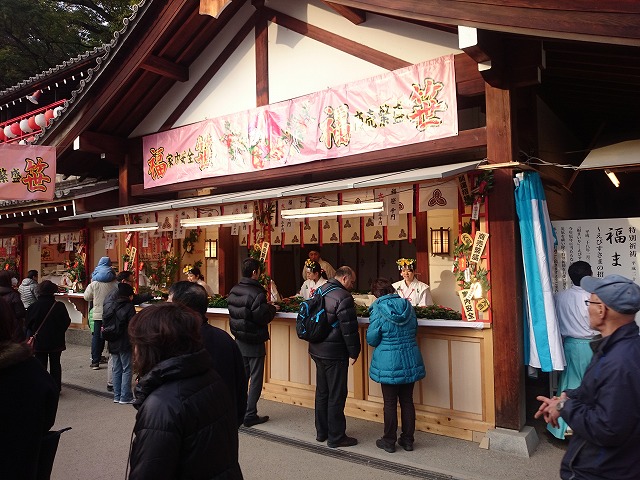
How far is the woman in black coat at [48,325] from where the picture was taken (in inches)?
294

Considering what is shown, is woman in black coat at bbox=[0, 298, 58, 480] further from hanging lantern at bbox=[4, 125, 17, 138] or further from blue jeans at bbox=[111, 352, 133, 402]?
hanging lantern at bbox=[4, 125, 17, 138]

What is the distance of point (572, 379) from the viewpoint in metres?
5.73

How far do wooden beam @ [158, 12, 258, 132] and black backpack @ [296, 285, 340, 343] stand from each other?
16.4ft

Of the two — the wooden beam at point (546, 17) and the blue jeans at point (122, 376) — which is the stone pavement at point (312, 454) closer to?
the blue jeans at point (122, 376)

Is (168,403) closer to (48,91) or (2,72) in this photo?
(48,91)

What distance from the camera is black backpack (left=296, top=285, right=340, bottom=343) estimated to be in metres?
5.63

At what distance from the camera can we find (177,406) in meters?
2.21

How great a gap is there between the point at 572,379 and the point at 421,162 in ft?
11.2

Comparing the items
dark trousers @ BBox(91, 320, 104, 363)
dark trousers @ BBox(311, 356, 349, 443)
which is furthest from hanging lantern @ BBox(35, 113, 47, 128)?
dark trousers @ BBox(311, 356, 349, 443)

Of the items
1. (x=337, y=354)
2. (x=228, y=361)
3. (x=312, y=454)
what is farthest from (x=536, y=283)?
(x=228, y=361)

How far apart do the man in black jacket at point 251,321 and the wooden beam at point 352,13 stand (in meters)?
3.63

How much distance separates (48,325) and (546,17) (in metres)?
7.68

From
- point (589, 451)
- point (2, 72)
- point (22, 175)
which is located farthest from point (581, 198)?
point (2, 72)

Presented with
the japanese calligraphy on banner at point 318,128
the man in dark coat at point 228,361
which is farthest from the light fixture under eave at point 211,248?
the man in dark coat at point 228,361
